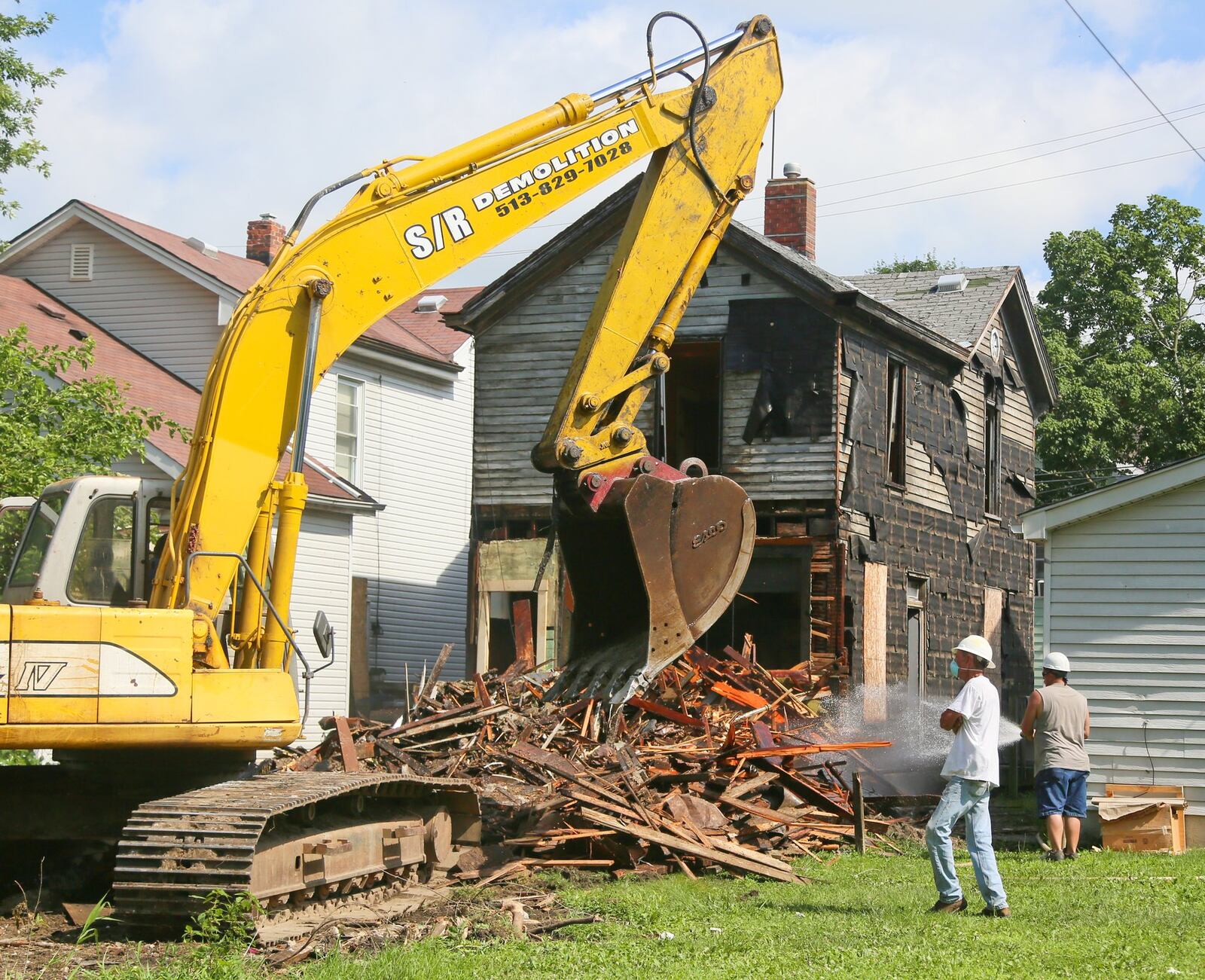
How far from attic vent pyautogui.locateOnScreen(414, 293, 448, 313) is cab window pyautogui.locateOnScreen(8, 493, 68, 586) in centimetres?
2403

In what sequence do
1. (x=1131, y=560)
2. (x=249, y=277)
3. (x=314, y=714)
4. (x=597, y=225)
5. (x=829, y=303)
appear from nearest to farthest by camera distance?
(x=1131, y=560) < (x=829, y=303) < (x=597, y=225) < (x=314, y=714) < (x=249, y=277)

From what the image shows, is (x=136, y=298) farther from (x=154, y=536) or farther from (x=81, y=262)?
(x=154, y=536)

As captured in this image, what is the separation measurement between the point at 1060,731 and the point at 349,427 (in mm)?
16864

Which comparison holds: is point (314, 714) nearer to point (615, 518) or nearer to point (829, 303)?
point (829, 303)

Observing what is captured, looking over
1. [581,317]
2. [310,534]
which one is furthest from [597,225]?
[310,534]

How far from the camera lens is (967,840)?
31.9 ft

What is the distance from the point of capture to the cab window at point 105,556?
987cm

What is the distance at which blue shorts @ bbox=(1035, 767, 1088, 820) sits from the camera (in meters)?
13.9

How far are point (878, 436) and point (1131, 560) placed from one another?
6.25 meters

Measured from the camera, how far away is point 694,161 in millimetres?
12102

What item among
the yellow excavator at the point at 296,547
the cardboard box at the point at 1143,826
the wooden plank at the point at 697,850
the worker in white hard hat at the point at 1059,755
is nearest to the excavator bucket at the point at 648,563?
the yellow excavator at the point at 296,547

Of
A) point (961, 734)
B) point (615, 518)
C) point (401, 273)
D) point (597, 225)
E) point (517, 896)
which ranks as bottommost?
point (517, 896)

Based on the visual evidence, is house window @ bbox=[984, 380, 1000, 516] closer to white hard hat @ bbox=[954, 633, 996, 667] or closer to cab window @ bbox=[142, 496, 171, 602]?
white hard hat @ bbox=[954, 633, 996, 667]

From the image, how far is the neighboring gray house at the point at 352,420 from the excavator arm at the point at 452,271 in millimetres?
13225
